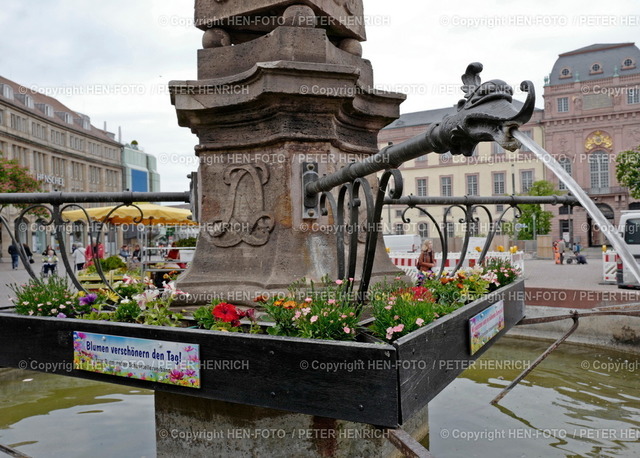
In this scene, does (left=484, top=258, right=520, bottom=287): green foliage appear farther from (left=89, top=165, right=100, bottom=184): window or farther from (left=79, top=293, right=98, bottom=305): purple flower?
(left=89, top=165, right=100, bottom=184): window

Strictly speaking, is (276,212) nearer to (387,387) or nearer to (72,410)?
(387,387)

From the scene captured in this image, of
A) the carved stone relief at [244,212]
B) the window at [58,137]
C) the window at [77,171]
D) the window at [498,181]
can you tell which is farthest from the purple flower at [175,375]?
the window at [77,171]

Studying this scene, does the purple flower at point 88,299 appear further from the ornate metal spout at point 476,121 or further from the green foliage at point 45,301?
the ornate metal spout at point 476,121

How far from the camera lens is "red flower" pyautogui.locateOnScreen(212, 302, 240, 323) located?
2.64 m

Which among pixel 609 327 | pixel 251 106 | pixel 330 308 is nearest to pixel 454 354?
pixel 330 308

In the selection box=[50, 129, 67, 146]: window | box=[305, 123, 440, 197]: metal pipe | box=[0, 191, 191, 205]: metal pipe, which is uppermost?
box=[50, 129, 67, 146]: window

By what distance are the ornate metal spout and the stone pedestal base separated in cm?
152

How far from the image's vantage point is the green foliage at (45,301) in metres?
3.21

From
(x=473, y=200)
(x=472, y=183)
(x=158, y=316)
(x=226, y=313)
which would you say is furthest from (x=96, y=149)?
(x=226, y=313)

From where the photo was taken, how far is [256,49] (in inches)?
158

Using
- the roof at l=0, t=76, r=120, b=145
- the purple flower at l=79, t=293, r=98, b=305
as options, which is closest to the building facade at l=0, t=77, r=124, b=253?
the roof at l=0, t=76, r=120, b=145

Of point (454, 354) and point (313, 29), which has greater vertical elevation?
point (313, 29)

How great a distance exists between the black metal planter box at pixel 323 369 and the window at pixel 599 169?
59082mm

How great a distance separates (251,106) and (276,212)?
725mm
